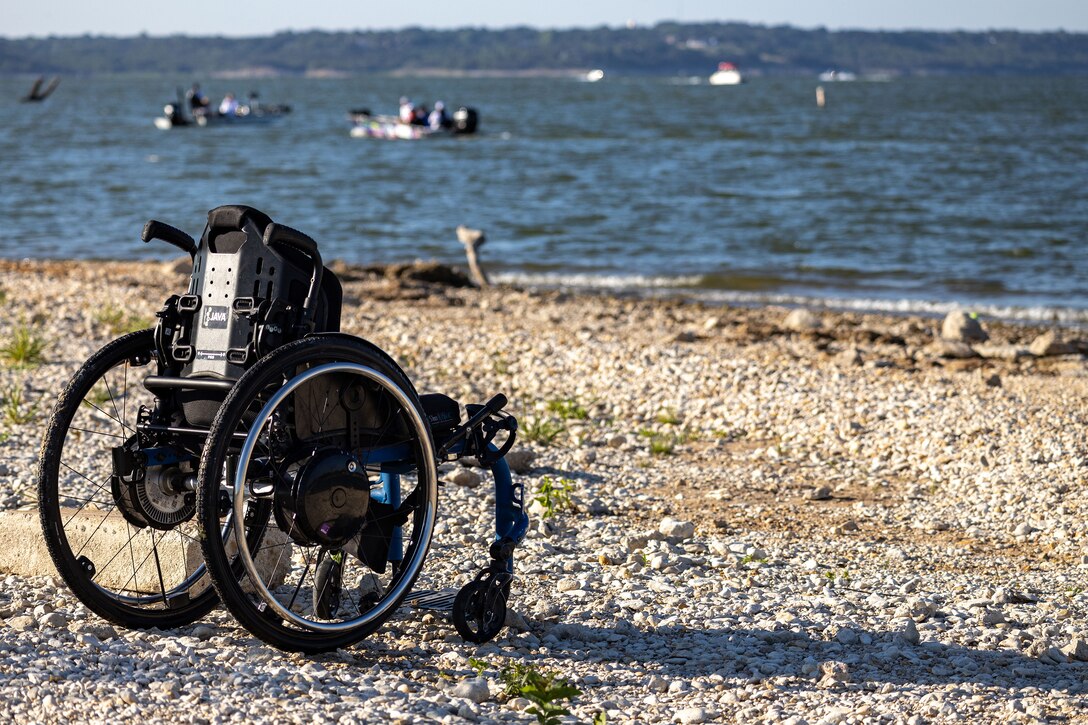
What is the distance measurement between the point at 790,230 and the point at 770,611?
1974cm

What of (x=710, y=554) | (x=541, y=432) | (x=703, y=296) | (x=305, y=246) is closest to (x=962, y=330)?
(x=703, y=296)

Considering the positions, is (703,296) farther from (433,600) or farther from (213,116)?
(213,116)

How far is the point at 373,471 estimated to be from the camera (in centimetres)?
455

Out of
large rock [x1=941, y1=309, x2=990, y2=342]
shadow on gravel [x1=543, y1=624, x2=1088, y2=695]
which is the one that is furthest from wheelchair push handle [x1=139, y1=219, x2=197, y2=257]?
large rock [x1=941, y1=309, x2=990, y2=342]

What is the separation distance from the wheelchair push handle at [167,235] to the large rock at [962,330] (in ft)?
32.3

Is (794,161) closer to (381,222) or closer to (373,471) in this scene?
(381,222)

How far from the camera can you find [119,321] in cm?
1194

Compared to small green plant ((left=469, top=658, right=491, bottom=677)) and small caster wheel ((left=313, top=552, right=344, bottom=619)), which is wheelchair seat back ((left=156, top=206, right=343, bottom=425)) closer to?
small caster wheel ((left=313, top=552, right=344, bottom=619))

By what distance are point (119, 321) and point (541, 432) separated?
17.5 feet

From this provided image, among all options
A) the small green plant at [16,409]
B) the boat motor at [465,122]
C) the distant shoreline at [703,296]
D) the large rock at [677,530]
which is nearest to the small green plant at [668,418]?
the large rock at [677,530]

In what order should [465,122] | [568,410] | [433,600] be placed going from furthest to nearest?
[465,122], [568,410], [433,600]

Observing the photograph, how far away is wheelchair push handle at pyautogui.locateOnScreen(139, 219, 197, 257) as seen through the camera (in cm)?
432

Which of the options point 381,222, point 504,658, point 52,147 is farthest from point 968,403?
point 52,147

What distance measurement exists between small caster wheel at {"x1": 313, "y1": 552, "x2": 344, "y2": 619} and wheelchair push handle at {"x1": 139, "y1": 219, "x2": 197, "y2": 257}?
1.16 metres
